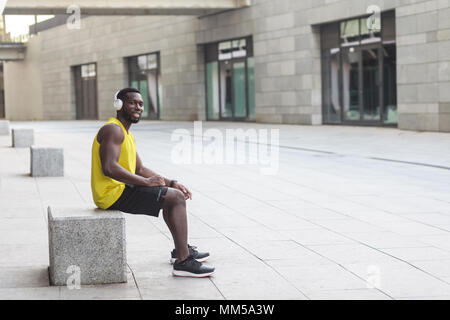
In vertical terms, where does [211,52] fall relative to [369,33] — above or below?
above

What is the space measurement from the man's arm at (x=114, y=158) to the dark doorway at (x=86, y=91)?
4281 centimetres

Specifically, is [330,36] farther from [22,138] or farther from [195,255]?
[195,255]

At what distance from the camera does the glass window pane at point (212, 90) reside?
119ft

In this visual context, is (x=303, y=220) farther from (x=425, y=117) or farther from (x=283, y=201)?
(x=425, y=117)

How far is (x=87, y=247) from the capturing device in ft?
17.8

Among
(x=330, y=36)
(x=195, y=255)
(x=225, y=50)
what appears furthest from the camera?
(x=225, y=50)

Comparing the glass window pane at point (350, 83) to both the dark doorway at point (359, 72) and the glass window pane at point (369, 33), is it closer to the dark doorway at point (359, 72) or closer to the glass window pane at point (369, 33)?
the dark doorway at point (359, 72)

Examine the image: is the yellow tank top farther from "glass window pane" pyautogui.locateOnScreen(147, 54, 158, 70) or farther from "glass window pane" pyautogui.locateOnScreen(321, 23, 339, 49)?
"glass window pane" pyautogui.locateOnScreen(147, 54, 158, 70)

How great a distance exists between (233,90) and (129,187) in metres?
29.6

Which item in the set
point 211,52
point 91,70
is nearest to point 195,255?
point 211,52

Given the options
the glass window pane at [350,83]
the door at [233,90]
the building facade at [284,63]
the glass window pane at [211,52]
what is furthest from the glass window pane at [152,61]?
the glass window pane at [350,83]

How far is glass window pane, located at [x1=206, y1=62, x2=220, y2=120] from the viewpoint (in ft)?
119

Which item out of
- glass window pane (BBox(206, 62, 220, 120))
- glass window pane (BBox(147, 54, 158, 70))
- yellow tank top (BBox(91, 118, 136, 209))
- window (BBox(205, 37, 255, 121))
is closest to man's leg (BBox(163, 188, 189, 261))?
yellow tank top (BBox(91, 118, 136, 209))
